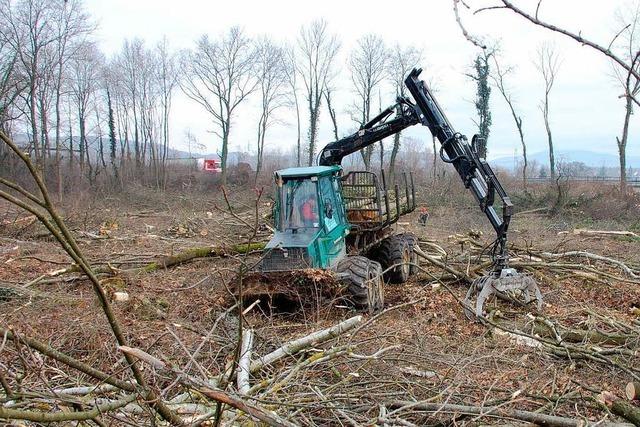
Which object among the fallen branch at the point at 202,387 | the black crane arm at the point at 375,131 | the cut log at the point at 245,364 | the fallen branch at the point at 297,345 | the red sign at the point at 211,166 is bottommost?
the fallen branch at the point at 297,345

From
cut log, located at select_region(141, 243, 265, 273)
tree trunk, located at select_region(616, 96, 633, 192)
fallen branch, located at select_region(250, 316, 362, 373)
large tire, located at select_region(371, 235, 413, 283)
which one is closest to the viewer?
fallen branch, located at select_region(250, 316, 362, 373)

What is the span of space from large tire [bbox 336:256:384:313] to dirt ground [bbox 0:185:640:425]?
20 cm

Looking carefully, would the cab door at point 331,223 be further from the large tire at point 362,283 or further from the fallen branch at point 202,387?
the fallen branch at point 202,387

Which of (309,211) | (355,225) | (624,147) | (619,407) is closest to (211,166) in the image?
(624,147)

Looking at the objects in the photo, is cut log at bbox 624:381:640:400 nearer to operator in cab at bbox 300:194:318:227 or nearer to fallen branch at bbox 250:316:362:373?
fallen branch at bbox 250:316:362:373

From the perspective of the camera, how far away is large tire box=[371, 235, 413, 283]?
898 centimetres

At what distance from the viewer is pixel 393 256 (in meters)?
9.00

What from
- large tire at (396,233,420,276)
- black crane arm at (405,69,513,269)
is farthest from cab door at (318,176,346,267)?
large tire at (396,233,420,276)

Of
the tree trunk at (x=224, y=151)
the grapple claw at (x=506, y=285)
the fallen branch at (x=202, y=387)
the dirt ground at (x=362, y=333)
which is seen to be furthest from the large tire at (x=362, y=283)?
the tree trunk at (x=224, y=151)

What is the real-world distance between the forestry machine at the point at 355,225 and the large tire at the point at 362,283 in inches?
0.5

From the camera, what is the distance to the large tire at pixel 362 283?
22.3ft

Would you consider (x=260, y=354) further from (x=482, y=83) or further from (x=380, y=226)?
(x=482, y=83)

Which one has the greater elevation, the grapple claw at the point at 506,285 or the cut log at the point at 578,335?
the grapple claw at the point at 506,285

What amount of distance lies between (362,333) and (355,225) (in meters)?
2.85
